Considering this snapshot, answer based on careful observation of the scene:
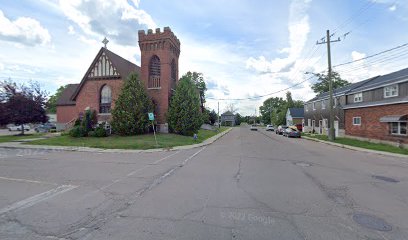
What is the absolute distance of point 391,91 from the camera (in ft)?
76.2

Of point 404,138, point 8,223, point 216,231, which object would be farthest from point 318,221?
point 404,138

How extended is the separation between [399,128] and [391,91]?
13.1ft

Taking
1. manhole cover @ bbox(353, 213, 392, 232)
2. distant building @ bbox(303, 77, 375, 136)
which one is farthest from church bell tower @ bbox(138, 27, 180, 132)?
manhole cover @ bbox(353, 213, 392, 232)

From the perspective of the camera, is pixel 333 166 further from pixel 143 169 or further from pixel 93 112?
pixel 93 112

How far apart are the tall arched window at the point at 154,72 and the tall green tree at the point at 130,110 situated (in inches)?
122

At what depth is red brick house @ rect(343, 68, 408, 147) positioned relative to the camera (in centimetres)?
2098

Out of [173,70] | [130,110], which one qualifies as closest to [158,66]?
[173,70]

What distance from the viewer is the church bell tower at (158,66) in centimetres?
2877

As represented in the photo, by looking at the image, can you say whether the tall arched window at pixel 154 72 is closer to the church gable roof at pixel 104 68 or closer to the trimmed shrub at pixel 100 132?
the church gable roof at pixel 104 68

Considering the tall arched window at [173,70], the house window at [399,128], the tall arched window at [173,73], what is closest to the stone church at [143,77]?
the tall arched window at [173,73]

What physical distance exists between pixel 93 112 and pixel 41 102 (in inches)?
350

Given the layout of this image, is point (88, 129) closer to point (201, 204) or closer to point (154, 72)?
point (154, 72)

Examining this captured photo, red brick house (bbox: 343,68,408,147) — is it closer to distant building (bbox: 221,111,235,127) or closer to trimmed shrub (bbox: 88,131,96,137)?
trimmed shrub (bbox: 88,131,96,137)

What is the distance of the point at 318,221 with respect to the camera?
16.9ft
